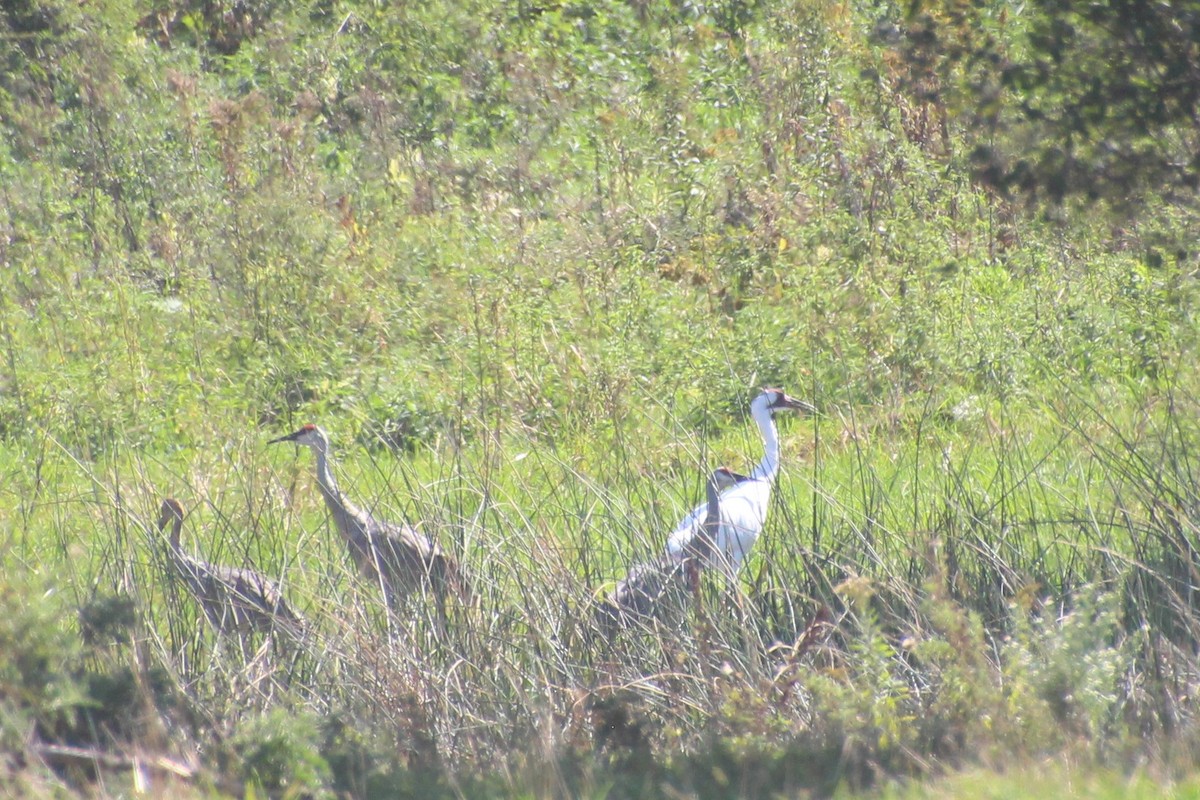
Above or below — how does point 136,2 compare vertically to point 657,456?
above

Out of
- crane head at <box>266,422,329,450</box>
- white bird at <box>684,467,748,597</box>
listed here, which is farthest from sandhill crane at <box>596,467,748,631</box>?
crane head at <box>266,422,329,450</box>

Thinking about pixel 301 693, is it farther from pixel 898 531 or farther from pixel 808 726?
pixel 898 531

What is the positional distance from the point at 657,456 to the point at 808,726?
3.00 metres

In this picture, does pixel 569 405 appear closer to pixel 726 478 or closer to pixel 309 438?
pixel 309 438

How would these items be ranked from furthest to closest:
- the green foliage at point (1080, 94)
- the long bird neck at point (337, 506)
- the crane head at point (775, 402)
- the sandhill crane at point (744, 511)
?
the crane head at point (775, 402)
the long bird neck at point (337, 506)
the sandhill crane at point (744, 511)
the green foliage at point (1080, 94)

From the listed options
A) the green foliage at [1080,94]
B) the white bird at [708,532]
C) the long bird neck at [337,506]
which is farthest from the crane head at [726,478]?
the green foliage at [1080,94]

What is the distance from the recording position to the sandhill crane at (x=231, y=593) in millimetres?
5345

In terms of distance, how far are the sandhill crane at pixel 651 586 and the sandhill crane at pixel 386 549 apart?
57 cm

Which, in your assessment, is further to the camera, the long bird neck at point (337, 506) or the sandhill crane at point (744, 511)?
the long bird neck at point (337, 506)

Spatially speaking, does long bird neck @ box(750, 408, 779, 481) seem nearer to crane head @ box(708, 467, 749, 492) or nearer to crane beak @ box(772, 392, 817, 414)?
crane beak @ box(772, 392, 817, 414)

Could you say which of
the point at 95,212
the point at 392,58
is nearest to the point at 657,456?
the point at 95,212

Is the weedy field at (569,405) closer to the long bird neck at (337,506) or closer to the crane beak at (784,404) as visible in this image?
the long bird neck at (337,506)

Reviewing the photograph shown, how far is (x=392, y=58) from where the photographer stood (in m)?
13.1

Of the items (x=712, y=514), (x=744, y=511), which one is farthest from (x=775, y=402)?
(x=712, y=514)
